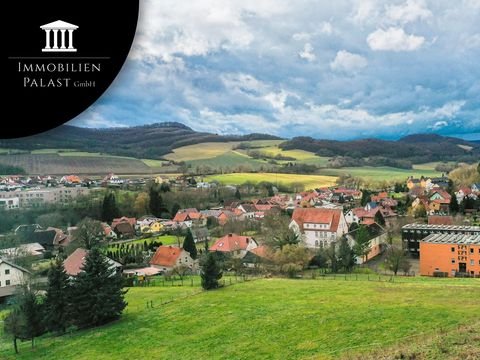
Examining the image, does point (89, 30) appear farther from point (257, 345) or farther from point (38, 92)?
point (257, 345)

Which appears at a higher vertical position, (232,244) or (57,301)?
(232,244)

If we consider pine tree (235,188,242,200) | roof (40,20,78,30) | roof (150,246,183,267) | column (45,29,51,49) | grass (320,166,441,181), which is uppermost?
grass (320,166,441,181)

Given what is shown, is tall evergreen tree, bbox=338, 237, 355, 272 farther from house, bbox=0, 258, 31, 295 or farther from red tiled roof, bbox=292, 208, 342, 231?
house, bbox=0, 258, 31, 295

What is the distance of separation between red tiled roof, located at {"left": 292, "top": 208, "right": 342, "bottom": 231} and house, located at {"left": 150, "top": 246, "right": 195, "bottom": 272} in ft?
31.5

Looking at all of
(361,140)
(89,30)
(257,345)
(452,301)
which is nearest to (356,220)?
(452,301)

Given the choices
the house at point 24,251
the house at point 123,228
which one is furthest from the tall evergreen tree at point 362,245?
the house at point 24,251

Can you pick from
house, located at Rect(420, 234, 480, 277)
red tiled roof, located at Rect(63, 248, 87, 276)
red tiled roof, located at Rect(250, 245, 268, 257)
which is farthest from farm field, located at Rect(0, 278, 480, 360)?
house, located at Rect(420, 234, 480, 277)

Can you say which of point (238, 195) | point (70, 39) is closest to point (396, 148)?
point (238, 195)

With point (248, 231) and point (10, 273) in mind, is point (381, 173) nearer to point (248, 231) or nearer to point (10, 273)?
point (248, 231)

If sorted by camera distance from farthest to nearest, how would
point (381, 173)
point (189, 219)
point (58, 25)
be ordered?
point (381, 173)
point (189, 219)
point (58, 25)

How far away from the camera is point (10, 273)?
23.3 metres

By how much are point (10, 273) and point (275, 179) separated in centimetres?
3790

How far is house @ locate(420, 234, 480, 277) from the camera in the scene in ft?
77.8

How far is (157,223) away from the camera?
130ft
